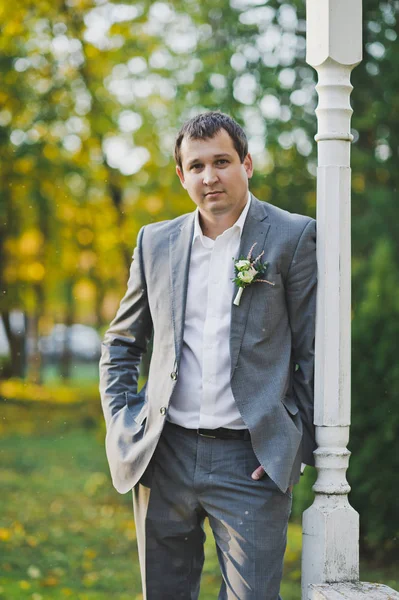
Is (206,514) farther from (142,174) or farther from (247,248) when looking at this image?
(142,174)

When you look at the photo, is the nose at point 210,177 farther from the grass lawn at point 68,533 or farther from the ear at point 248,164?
the grass lawn at point 68,533

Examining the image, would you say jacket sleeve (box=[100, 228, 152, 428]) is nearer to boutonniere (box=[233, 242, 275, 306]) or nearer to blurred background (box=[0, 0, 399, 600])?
boutonniere (box=[233, 242, 275, 306])

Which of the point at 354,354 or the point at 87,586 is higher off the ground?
the point at 354,354

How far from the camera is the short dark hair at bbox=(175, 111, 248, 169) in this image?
294 cm

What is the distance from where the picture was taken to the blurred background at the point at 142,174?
5.63 metres

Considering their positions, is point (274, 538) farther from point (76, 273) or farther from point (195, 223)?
point (76, 273)

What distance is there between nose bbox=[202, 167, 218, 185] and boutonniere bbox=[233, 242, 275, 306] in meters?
0.28

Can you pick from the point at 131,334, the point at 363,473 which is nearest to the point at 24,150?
the point at 363,473

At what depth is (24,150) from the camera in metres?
11.6

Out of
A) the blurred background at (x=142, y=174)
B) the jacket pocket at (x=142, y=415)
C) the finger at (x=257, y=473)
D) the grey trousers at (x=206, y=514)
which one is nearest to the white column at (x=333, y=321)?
the grey trousers at (x=206, y=514)

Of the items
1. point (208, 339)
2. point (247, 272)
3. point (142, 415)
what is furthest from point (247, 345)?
point (142, 415)

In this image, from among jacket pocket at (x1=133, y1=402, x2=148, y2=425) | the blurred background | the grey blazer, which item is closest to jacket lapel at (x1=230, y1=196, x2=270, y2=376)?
the grey blazer

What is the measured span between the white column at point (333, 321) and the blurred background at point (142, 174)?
96.0 inches

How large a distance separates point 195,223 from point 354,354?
111 inches
